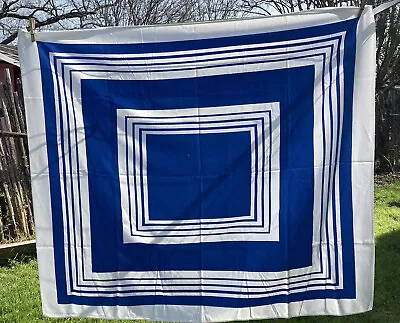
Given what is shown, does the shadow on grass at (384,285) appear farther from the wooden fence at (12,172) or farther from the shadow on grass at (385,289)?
the wooden fence at (12,172)

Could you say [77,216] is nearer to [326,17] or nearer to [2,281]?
[326,17]

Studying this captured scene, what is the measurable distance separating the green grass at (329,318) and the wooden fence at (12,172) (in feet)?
1.58

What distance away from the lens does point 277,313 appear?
262 cm

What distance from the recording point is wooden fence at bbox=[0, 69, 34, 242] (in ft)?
17.4

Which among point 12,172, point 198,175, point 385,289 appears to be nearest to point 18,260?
point 12,172

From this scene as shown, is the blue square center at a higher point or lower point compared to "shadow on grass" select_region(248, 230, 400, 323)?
higher

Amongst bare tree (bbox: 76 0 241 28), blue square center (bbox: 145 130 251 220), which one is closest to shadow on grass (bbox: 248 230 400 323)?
blue square center (bbox: 145 130 251 220)

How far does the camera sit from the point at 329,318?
12.6 feet

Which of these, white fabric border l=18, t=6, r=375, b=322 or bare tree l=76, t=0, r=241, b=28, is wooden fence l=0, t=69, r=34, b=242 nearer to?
white fabric border l=18, t=6, r=375, b=322

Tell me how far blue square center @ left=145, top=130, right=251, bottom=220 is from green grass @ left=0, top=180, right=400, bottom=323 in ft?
5.47

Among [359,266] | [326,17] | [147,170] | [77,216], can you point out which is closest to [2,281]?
[77,216]

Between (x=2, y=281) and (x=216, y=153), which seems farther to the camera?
(x=2, y=281)

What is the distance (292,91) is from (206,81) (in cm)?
45

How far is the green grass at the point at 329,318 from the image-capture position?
3812 millimetres
